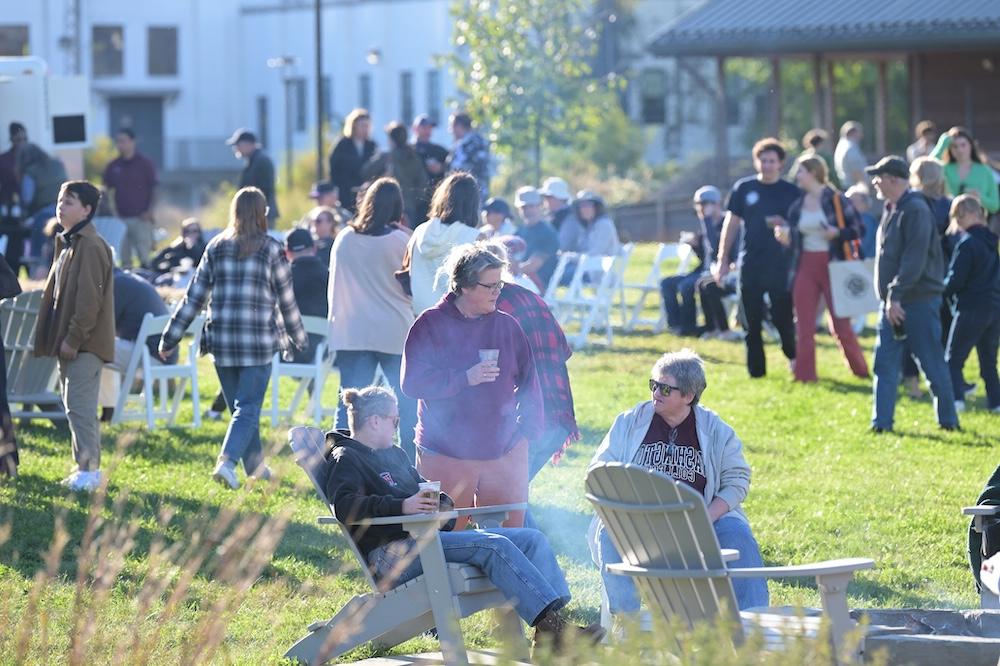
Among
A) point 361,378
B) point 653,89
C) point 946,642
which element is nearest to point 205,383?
point 361,378

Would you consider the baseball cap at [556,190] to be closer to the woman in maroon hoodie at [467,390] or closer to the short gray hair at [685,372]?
the woman in maroon hoodie at [467,390]

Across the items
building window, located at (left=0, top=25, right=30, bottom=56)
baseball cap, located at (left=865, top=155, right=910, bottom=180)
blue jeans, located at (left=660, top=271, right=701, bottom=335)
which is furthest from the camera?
building window, located at (left=0, top=25, right=30, bottom=56)

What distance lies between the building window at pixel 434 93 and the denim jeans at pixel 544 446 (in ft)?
171

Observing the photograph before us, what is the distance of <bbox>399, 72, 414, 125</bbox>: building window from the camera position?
61.2m

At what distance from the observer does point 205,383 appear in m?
14.9

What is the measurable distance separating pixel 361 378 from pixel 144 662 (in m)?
4.70

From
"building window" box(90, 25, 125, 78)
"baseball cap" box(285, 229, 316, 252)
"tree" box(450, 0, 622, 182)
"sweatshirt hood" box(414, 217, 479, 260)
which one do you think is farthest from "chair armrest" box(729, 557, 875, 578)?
"building window" box(90, 25, 125, 78)

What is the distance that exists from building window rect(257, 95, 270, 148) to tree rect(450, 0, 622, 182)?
36397 millimetres

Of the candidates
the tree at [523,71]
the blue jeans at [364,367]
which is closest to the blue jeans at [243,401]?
the blue jeans at [364,367]

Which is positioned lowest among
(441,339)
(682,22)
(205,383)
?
(205,383)

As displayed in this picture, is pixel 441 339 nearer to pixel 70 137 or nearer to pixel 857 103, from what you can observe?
pixel 70 137

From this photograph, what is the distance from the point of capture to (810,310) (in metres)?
13.9

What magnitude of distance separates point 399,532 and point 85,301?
148 inches

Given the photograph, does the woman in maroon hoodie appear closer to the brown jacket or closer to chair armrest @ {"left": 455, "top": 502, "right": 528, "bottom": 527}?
chair armrest @ {"left": 455, "top": 502, "right": 528, "bottom": 527}
